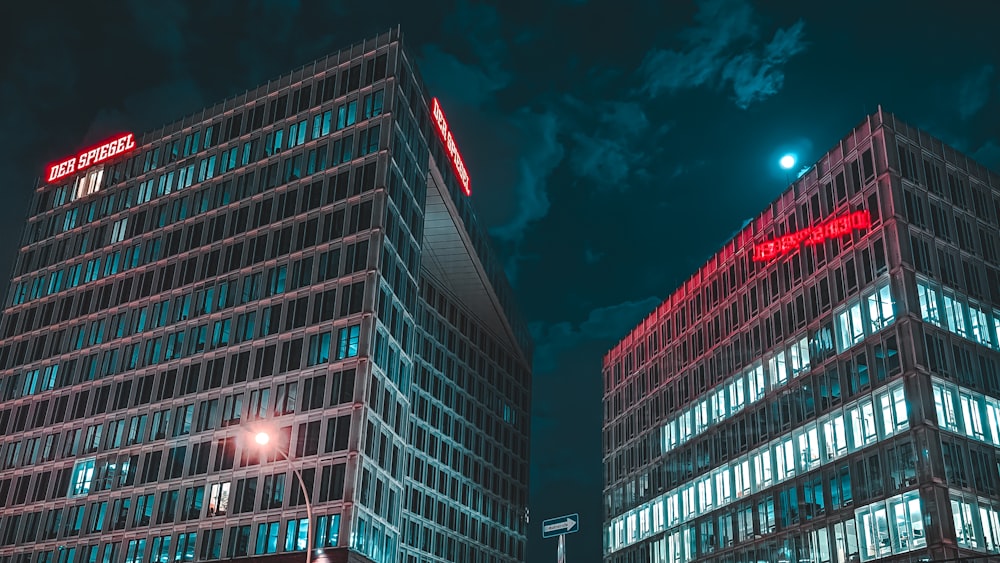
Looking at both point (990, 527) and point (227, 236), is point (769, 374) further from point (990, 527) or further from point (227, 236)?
point (227, 236)

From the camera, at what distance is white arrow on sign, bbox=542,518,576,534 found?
3372 cm

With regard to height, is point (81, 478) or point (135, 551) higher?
point (81, 478)

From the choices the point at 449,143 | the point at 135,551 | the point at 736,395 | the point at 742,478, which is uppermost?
the point at 449,143

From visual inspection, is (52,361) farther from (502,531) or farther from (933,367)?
(933,367)

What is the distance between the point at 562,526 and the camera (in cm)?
3397

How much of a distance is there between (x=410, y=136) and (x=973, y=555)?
2162 inches

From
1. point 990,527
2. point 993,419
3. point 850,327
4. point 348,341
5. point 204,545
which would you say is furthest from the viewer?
point 348,341

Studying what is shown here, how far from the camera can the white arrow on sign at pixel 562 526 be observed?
33719 millimetres

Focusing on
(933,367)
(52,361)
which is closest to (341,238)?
(52,361)

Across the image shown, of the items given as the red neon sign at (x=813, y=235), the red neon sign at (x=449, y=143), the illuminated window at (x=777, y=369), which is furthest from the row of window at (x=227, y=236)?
the illuminated window at (x=777, y=369)

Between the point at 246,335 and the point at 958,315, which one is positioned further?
the point at 246,335

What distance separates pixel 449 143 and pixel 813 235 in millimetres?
39014

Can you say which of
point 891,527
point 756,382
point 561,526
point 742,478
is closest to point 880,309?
point 891,527

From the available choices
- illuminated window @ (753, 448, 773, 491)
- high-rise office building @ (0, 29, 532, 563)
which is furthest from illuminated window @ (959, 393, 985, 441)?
high-rise office building @ (0, 29, 532, 563)
